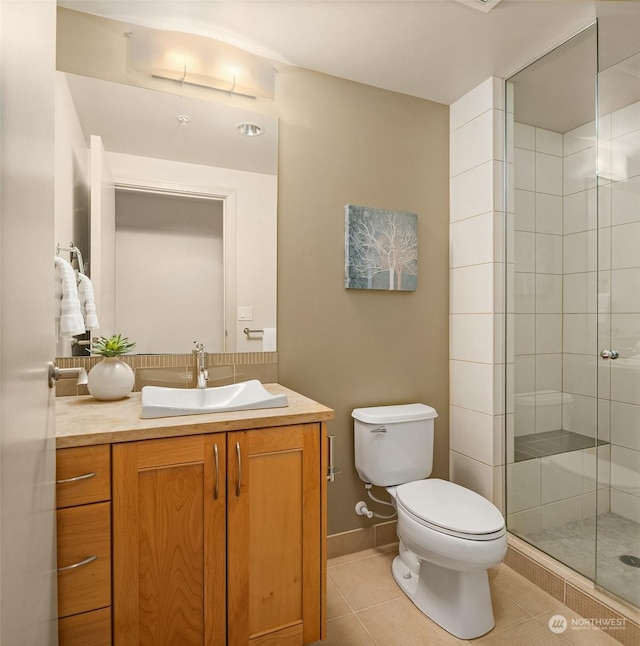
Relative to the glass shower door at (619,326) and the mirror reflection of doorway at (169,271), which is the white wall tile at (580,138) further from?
the mirror reflection of doorway at (169,271)

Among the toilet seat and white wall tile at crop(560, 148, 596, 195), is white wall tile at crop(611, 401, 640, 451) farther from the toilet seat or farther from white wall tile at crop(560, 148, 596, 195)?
white wall tile at crop(560, 148, 596, 195)

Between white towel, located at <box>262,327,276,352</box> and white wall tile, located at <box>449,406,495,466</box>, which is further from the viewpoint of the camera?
white wall tile, located at <box>449,406,495,466</box>

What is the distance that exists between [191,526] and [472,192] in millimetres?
2047

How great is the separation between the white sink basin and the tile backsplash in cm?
8

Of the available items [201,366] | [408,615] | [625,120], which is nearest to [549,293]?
[625,120]

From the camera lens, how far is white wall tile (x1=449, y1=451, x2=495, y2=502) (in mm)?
2174

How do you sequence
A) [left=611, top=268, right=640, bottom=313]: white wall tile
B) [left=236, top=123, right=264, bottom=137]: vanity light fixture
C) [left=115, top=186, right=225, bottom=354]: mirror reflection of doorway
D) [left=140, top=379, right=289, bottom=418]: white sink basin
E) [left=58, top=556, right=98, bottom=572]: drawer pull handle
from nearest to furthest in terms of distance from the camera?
[left=58, top=556, right=98, bottom=572]: drawer pull handle < [left=140, top=379, right=289, bottom=418]: white sink basin < [left=611, top=268, right=640, bottom=313]: white wall tile < [left=115, top=186, right=225, bottom=354]: mirror reflection of doorway < [left=236, top=123, right=264, bottom=137]: vanity light fixture

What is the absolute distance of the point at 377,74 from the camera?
2135 mm

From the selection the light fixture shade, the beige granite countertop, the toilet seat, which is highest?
the light fixture shade

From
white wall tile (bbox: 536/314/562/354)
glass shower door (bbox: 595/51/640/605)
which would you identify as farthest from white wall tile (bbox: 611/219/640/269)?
white wall tile (bbox: 536/314/562/354)

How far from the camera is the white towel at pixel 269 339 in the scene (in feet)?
6.63

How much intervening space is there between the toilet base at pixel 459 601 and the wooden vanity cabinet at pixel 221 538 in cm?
50

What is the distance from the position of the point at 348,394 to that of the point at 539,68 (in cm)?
183

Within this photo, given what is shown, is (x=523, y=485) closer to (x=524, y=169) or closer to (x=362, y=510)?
(x=362, y=510)
